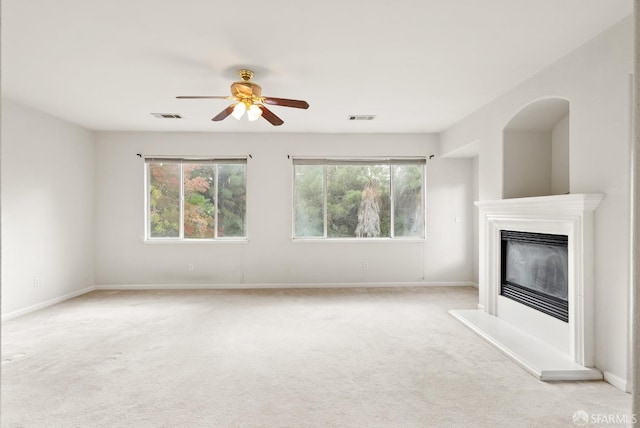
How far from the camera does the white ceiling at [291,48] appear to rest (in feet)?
7.48

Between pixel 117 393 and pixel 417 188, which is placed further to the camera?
pixel 417 188

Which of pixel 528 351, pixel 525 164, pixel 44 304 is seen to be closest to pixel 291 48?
pixel 525 164

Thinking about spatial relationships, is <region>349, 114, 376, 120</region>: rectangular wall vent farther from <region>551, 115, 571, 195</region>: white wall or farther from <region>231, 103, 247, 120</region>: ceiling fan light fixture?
<region>551, 115, 571, 195</region>: white wall

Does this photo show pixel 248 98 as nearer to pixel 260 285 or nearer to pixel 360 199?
pixel 360 199

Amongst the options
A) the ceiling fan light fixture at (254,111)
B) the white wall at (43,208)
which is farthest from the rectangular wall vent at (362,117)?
the white wall at (43,208)

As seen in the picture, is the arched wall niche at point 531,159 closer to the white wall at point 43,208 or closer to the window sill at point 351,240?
the window sill at point 351,240

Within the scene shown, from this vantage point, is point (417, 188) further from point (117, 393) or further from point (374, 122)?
point (117, 393)

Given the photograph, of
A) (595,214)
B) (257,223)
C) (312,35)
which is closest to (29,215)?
(257,223)

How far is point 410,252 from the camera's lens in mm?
5875

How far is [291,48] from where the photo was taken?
9.25ft

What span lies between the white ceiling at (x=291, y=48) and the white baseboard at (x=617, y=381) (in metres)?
2.52

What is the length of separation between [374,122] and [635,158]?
4719 mm

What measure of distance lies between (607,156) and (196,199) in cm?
537

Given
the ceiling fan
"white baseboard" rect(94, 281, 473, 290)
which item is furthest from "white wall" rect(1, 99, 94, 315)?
the ceiling fan
